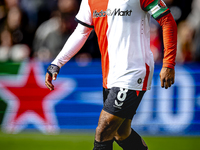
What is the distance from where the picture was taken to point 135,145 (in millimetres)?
3359

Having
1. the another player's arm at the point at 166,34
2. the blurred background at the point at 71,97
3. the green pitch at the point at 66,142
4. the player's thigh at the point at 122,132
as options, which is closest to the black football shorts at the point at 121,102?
the player's thigh at the point at 122,132

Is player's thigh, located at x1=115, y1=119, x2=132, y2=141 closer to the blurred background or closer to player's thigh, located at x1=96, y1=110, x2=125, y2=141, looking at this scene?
player's thigh, located at x1=96, y1=110, x2=125, y2=141

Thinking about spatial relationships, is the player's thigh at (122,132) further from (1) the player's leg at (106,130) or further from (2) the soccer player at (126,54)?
(1) the player's leg at (106,130)

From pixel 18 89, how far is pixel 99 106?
1450 millimetres

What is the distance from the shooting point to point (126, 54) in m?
3.14

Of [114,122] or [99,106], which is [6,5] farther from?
[114,122]

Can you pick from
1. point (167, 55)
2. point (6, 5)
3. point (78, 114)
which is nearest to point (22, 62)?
point (78, 114)

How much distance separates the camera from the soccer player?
120 inches

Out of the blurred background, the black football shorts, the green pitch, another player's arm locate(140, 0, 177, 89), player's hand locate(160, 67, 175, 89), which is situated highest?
another player's arm locate(140, 0, 177, 89)

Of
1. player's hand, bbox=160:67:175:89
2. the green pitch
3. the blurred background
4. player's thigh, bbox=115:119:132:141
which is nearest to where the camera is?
player's hand, bbox=160:67:175:89

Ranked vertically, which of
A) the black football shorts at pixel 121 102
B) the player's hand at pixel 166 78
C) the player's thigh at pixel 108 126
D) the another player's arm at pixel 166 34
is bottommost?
the player's thigh at pixel 108 126

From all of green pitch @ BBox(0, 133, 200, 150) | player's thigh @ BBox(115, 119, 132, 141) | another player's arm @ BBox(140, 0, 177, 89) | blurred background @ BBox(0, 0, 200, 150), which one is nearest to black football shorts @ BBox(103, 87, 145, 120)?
player's thigh @ BBox(115, 119, 132, 141)

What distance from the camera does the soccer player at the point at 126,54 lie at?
3039 mm

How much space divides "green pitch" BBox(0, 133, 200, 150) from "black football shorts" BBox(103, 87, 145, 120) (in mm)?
2036
